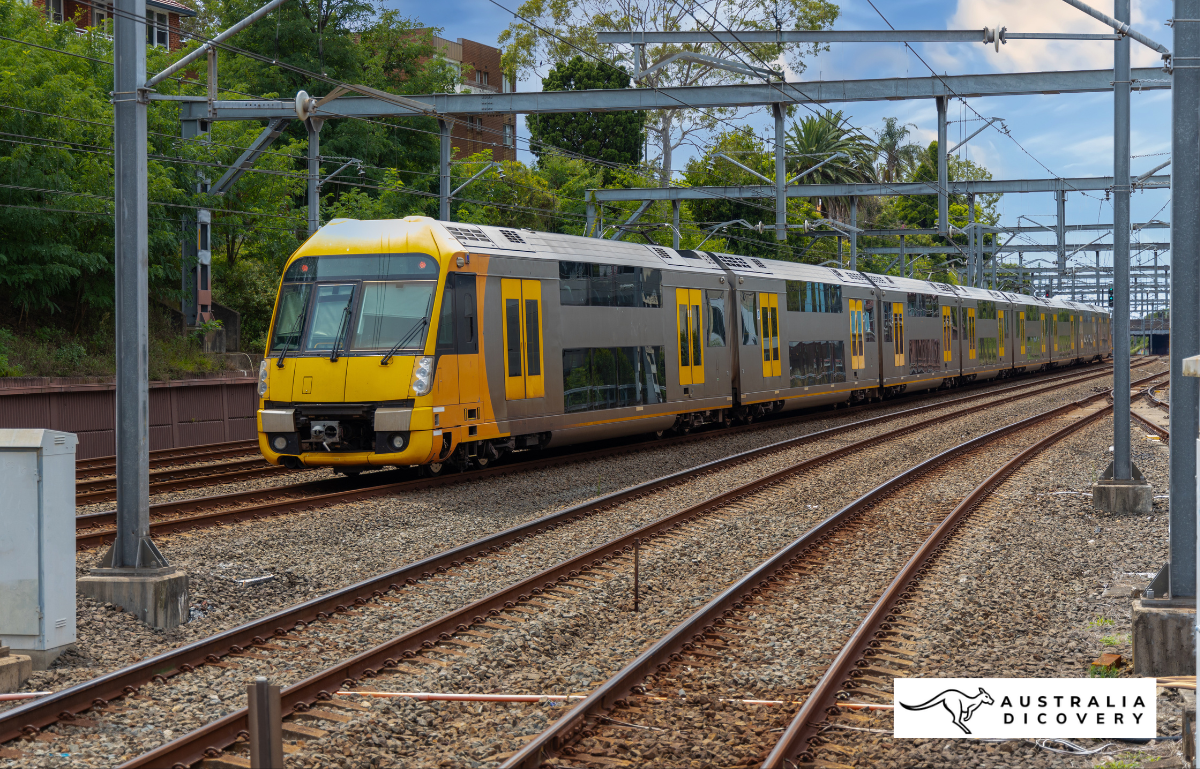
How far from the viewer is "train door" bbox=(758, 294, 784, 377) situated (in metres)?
24.8

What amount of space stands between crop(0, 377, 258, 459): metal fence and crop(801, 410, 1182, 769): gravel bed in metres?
15.3

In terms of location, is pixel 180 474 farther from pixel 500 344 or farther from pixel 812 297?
pixel 812 297

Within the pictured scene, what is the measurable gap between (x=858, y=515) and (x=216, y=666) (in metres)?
8.12

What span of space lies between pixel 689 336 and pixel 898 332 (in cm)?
1421

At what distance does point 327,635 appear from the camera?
8.17 meters

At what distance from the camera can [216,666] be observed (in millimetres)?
7387

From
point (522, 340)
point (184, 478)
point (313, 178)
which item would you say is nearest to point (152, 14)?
point (313, 178)

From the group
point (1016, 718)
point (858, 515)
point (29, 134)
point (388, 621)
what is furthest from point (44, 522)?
point (29, 134)

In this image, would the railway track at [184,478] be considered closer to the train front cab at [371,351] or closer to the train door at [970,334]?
the train front cab at [371,351]

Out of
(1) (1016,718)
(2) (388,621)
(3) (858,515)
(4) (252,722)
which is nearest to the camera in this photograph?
(4) (252,722)

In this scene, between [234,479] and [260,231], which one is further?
[260,231]

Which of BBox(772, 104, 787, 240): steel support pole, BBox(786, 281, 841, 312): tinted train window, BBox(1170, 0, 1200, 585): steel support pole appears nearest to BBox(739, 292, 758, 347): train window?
BBox(772, 104, 787, 240): steel support pole

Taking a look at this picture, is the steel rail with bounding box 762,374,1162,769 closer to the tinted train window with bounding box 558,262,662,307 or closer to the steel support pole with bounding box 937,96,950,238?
the tinted train window with bounding box 558,262,662,307

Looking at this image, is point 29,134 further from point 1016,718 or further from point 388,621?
point 1016,718
